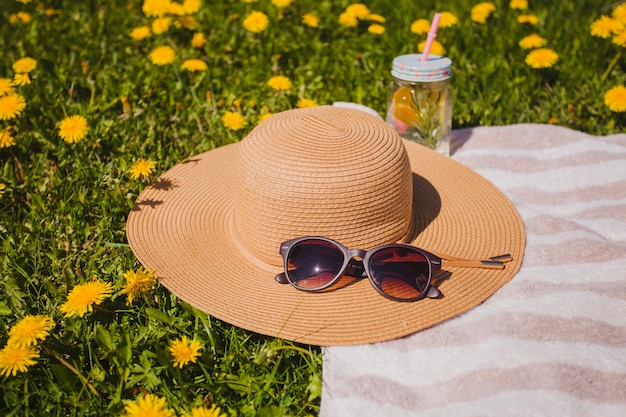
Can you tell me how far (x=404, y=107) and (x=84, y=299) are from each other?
1677 mm

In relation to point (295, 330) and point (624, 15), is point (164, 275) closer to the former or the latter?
point (295, 330)

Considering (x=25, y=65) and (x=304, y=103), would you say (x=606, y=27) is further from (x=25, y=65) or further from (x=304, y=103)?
(x=25, y=65)

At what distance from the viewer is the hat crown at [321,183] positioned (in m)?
1.68

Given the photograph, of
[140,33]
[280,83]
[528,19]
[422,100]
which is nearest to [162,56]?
[140,33]

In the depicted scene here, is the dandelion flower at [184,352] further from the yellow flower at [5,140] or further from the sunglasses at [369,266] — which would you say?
the yellow flower at [5,140]

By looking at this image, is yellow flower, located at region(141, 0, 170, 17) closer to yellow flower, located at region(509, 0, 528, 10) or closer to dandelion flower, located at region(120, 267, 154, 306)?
dandelion flower, located at region(120, 267, 154, 306)

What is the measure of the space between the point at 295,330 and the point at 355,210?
41 centimetres

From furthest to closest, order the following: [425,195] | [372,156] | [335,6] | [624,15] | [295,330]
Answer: [335,6] → [624,15] → [425,195] → [372,156] → [295,330]

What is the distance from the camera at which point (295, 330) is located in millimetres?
1626

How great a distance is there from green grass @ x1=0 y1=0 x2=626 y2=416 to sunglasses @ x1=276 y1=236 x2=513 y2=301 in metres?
0.24

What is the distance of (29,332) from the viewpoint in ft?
5.33

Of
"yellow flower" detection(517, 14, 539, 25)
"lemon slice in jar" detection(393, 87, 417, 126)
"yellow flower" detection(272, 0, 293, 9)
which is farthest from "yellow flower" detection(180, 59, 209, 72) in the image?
"yellow flower" detection(517, 14, 539, 25)

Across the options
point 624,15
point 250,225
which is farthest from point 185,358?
point 624,15

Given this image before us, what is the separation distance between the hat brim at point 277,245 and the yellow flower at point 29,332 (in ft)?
1.17
